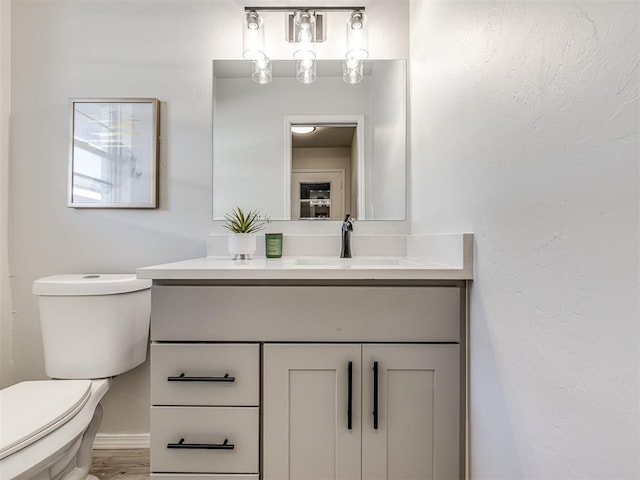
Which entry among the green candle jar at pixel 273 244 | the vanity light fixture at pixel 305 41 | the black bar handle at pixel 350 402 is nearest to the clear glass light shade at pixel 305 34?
the vanity light fixture at pixel 305 41

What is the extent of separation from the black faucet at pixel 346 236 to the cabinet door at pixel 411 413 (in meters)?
0.56

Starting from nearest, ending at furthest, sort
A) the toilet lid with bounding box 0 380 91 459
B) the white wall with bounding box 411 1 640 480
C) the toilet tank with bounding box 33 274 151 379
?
the white wall with bounding box 411 1 640 480, the toilet lid with bounding box 0 380 91 459, the toilet tank with bounding box 33 274 151 379

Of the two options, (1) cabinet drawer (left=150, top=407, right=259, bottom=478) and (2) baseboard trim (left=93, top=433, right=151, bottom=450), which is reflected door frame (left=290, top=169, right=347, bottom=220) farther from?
(2) baseboard trim (left=93, top=433, right=151, bottom=450)

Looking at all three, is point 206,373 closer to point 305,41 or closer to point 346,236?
point 346,236

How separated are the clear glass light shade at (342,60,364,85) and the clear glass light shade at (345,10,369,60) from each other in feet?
0.07

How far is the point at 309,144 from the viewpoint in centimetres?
145

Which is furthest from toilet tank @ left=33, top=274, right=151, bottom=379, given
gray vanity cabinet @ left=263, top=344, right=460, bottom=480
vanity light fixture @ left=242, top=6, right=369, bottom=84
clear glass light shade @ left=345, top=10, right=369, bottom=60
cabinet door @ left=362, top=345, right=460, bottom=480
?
clear glass light shade @ left=345, top=10, right=369, bottom=60

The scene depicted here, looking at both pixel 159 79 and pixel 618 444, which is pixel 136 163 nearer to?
pixel 159 79

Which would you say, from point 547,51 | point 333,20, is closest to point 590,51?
point 547,51

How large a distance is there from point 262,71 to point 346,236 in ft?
2.63

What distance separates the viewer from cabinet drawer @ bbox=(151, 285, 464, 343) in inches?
35.0

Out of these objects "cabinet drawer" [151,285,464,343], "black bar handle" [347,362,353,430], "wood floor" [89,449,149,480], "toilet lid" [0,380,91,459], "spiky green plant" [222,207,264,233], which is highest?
"spiky green plant" [222,207,264,233]

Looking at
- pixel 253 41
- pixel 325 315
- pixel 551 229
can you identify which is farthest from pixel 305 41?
pixel 551 229

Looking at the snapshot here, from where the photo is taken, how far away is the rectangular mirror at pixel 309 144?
1.45 metres
